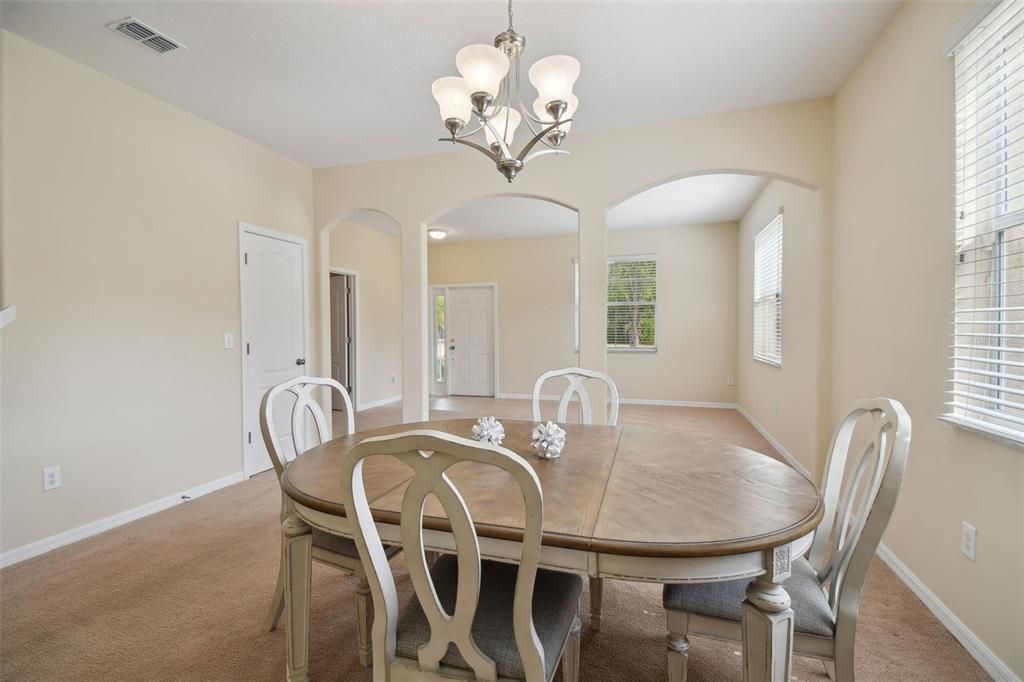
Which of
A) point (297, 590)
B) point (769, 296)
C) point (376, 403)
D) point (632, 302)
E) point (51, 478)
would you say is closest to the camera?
point (297, 590)

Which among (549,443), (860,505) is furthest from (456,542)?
(860,505)

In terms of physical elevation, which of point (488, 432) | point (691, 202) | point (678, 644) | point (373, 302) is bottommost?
point (678, 644)

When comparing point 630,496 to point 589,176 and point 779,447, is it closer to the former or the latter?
point 589,176

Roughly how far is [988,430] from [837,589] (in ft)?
3.12

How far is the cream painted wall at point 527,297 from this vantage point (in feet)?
22.9

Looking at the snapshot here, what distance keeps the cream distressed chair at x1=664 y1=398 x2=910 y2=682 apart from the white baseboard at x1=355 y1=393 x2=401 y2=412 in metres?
5.59

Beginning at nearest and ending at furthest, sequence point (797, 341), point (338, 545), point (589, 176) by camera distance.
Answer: point (338, 545) → point (589, 176) → point (797, 341)

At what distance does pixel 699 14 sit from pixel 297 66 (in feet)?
7.22

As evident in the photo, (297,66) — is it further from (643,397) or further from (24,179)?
(643,397)

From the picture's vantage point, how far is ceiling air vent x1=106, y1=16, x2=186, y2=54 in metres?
2.19

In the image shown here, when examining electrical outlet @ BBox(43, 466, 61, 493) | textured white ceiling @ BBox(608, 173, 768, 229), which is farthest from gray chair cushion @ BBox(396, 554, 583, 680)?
textured white ceiling @ BBox(608, 173, 768, 229)

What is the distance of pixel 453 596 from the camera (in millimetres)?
1170

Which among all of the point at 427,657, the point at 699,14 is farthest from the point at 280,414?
the point at 699,14

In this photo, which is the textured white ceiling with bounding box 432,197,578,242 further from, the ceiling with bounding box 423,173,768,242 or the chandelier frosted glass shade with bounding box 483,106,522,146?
the chandelier frosted glass shade with bounding box 483,106,522,146
